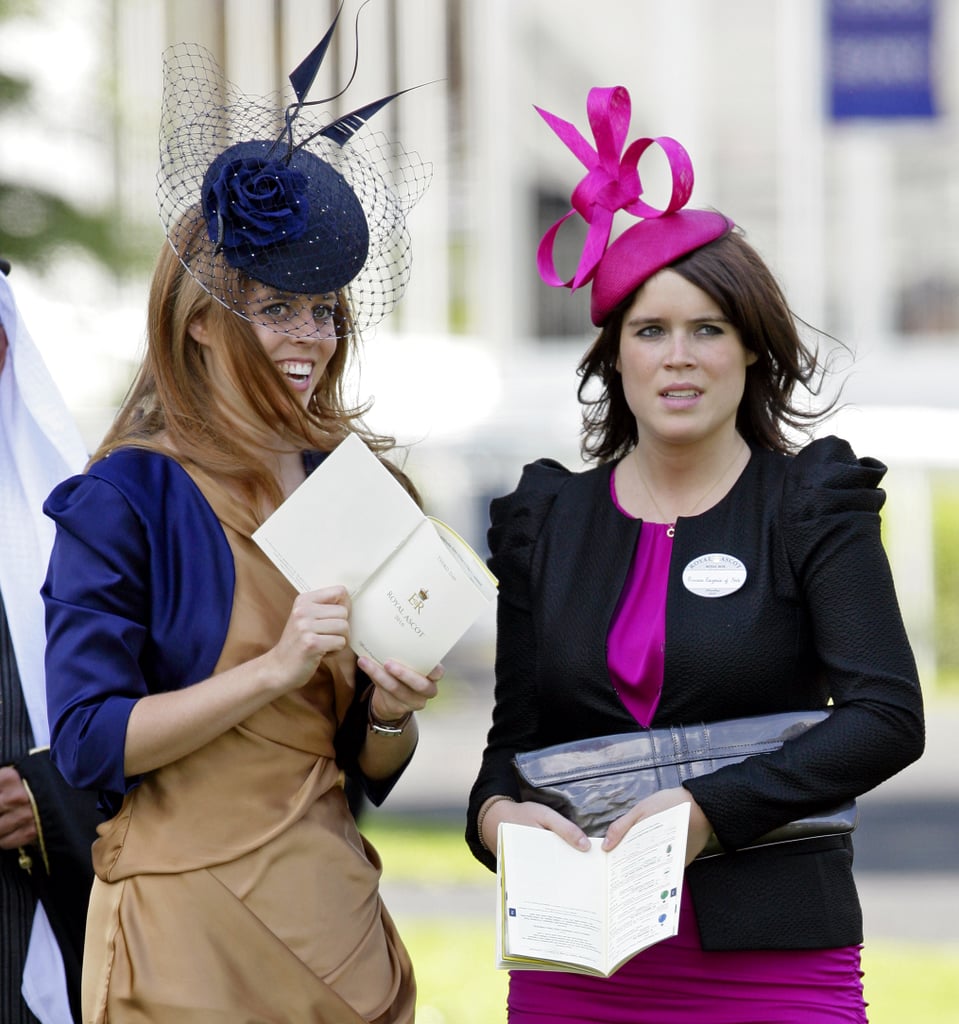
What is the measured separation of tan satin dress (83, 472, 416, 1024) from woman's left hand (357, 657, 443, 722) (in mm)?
110

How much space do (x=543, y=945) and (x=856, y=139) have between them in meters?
17.4

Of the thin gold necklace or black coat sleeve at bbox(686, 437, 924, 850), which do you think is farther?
the thin gold necklace

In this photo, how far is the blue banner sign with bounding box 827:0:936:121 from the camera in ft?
37.9

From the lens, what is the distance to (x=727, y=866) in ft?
8.43

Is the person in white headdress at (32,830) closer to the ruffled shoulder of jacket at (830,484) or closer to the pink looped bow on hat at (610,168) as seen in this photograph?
the pink looped bow on hat at (610,168)

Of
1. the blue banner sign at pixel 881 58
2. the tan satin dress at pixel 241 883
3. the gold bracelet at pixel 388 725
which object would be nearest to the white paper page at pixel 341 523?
the tan satin dress at pixel 241 883

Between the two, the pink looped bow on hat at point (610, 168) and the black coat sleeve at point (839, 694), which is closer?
the black coat sleeve at point (839, 694)

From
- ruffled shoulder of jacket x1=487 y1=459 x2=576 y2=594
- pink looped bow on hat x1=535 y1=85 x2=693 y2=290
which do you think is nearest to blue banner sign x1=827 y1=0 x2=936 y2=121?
pink looped bow on hat x1=535 y1=85 x2=693 y2=290

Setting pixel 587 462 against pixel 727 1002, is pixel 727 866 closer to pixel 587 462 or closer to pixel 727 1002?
pixel 727 1002

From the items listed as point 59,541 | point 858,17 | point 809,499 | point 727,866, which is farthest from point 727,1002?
point 858,17

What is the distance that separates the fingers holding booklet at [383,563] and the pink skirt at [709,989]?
0.63 m

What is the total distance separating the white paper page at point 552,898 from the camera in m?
2.38

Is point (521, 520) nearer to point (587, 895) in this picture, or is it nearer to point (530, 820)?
point (530, 820)

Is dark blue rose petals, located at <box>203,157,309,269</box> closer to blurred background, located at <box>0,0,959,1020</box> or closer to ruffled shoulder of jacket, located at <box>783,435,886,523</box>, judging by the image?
ruffled shoulder of jacket, located at <box>783,435,886,523</box>
